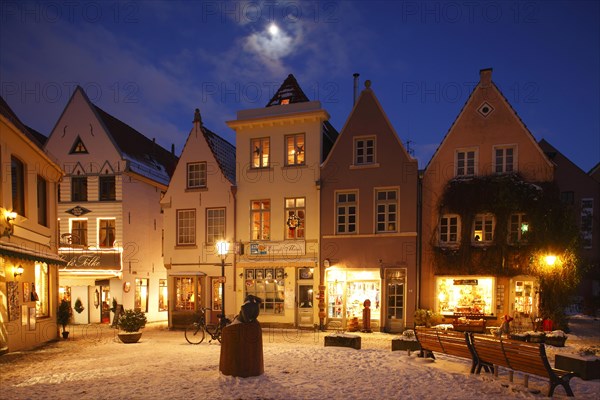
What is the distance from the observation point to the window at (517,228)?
16.9 m

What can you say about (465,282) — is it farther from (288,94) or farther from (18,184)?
(18,184)

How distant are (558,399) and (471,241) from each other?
10.4 meters

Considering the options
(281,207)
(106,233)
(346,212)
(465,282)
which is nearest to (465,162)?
(465,282)

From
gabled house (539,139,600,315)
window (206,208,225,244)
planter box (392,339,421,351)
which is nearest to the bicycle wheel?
window (206,208,225,244)

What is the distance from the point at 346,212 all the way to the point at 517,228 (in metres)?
6.76

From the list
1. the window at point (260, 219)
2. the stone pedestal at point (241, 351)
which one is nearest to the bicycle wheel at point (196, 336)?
the window at point (260, 219)

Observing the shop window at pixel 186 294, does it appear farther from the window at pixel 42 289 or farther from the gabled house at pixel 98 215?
the window at pixel 42 289

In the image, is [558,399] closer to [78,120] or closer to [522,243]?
[522,243]

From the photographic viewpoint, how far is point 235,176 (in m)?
21.9

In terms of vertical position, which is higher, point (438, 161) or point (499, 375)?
point (438, 161)

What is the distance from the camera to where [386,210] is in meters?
18.8

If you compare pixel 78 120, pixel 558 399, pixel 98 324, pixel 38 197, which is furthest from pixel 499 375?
pixel 78 120

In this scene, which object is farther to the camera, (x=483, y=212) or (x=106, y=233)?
(x=106, y=233)

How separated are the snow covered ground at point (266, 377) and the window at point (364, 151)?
9084 mm
